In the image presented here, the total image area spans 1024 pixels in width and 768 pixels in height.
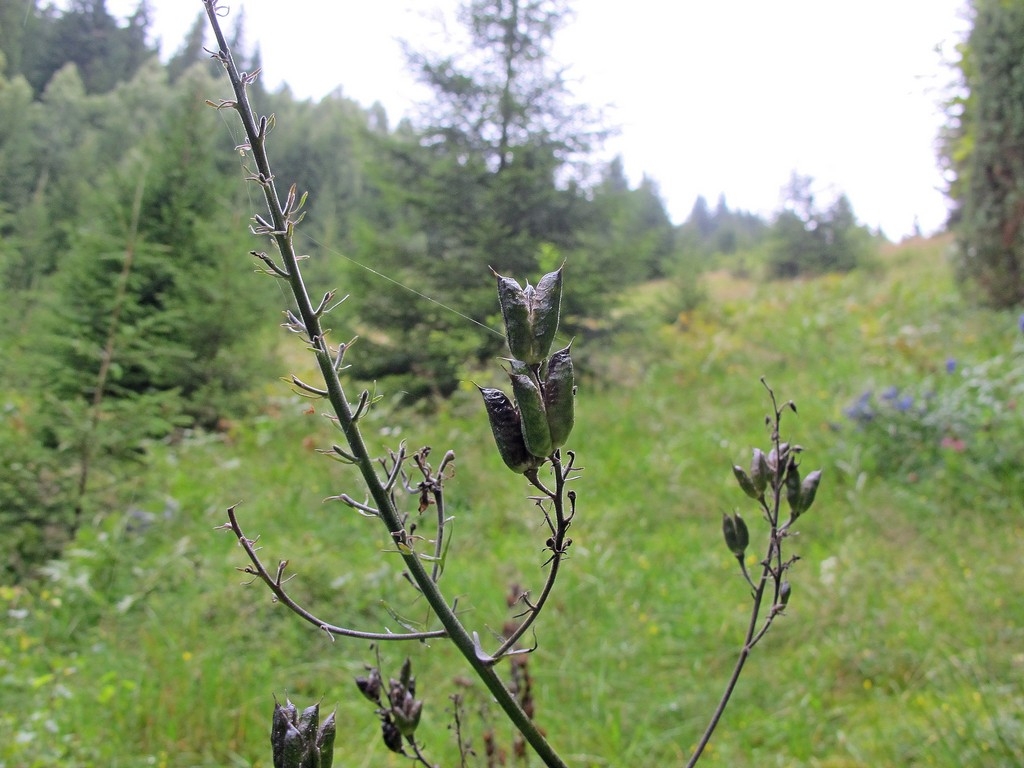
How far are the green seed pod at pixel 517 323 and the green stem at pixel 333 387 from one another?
0.41 feet

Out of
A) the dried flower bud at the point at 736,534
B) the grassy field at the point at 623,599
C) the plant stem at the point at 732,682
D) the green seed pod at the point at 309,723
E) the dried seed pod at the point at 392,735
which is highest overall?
the dried flower bud at the point at 736,534

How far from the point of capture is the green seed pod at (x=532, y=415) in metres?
0.49

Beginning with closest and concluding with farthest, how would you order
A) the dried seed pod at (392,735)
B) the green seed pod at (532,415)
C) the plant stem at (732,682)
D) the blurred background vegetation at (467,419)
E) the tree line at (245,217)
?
the green seed pod at (532,415) < the plant stem at (732,682) < the dried seed pod at (392,735) < the blurred background vegetation at (467,419) < the tree line at (245,217)

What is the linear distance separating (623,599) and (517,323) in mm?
3504

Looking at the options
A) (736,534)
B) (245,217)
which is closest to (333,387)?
(736,534)

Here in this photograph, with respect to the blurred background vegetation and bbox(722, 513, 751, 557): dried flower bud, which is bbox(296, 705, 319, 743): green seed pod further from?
bbox(722, 513, 751, 557): dried flower bud

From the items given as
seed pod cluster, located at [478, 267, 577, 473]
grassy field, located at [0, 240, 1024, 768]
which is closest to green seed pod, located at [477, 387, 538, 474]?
seed pod cluster, located at [478, 267, 577, 473]

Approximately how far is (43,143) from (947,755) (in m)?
9.06

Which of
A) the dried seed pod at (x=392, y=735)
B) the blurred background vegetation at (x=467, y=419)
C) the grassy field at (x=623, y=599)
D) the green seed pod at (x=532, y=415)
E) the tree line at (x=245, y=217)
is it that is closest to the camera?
the green seed pod at (x=532, y=415)

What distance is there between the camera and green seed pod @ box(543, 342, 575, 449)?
1.65 ft

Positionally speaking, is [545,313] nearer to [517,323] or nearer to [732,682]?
[517,323]

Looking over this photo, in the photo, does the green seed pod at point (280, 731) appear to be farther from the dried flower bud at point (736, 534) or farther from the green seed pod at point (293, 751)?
the dried flower bud at point (736, 534)

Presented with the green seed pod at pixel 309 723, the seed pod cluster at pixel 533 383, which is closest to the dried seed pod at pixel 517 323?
the seed pod cluster at pixel 533 383

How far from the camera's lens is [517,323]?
502mm
